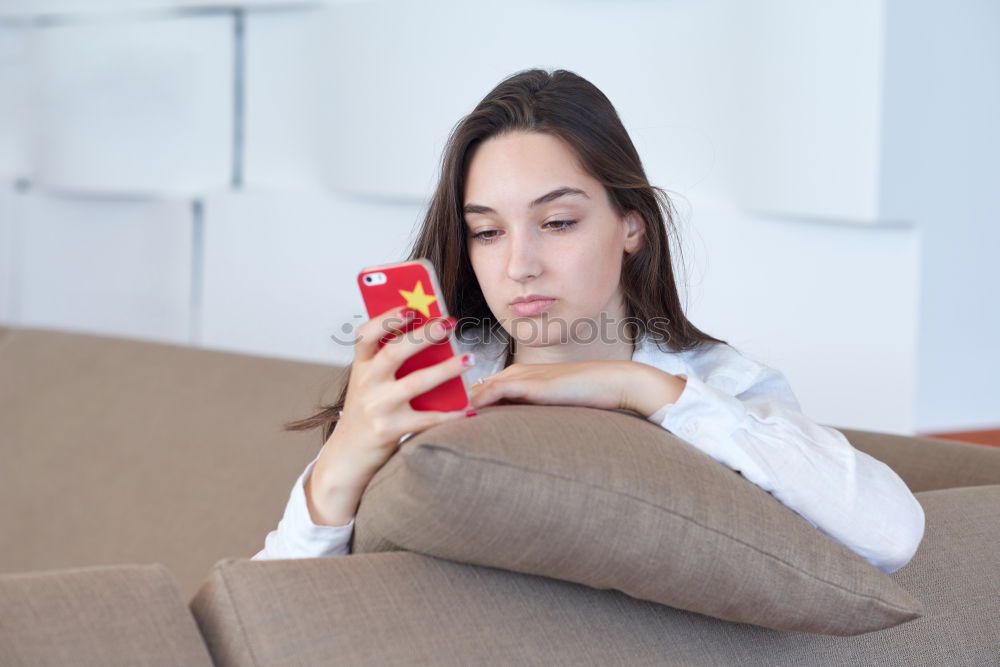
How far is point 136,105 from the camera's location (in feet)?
9.91

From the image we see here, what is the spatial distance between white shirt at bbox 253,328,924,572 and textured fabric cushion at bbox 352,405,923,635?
0.11 feet

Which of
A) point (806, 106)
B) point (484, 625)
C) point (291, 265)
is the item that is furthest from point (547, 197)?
point (291, 265)

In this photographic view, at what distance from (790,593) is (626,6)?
152 centimetres

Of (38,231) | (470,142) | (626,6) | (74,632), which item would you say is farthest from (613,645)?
(38,231)

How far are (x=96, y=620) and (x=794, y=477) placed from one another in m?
0.53

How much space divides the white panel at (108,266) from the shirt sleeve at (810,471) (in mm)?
2295

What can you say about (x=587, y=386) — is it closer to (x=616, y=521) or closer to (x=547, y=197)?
(x=616, y=521)

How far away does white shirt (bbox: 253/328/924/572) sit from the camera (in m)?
0.91

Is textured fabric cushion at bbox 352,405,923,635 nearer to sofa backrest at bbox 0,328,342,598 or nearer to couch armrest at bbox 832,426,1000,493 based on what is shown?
couch armrest at bbox 832,426,1000,493

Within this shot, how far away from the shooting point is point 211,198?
289 centimetres

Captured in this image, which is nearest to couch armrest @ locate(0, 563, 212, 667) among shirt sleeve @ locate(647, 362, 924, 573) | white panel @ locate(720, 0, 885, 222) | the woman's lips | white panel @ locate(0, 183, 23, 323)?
shirt sleeve @ locate(647, 362, 924, 573)

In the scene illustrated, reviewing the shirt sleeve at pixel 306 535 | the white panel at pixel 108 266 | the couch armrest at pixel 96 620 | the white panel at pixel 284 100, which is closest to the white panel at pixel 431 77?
the white panel at pixel 284 100

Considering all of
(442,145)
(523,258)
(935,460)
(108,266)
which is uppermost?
(442,145)

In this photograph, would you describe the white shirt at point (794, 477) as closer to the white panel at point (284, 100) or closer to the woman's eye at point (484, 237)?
the woman's eye at point (484, 237)
